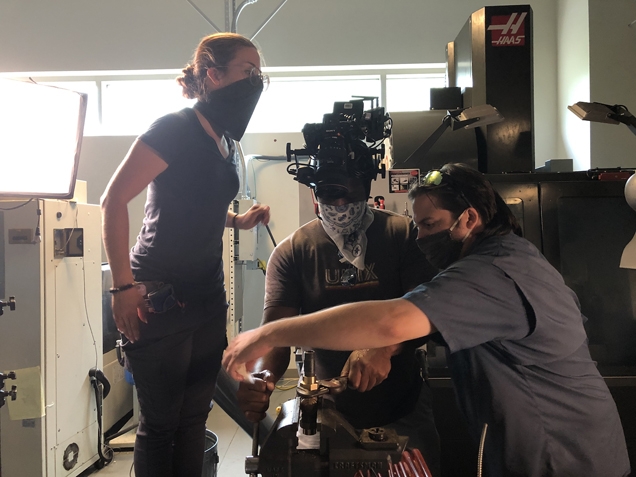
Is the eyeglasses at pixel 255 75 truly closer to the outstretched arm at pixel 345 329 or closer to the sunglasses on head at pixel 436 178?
the sunglasses on head at pixel 436 178

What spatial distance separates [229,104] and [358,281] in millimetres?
670

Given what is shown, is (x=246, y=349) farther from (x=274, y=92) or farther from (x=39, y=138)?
(x=274, y=92)

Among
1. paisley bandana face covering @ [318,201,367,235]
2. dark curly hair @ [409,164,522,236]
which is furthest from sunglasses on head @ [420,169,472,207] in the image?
paisley bandana face covering @ [318,201,367,235]

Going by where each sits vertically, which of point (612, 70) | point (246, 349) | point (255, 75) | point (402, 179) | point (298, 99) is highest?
point (298, 99)

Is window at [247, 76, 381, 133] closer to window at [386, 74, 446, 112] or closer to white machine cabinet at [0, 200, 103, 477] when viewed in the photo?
window at [386, 74, 446, 112]

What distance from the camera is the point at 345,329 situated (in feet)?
2.80

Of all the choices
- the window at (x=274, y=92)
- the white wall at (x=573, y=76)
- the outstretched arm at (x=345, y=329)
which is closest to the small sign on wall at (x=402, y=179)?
the outstretched arm at (x=345, y=329)

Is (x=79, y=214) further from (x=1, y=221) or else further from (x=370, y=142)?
(x=370, y=142)

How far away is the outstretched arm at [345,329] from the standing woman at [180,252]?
0.45 meters

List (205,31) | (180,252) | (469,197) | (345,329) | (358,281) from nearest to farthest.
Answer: (345,329), (469,197), (180,252), (358,281), (205,31)

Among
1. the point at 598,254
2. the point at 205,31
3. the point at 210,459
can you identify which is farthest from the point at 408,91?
the point at 210,459

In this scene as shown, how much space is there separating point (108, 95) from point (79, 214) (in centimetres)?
207

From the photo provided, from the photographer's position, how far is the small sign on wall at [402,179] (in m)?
1.81

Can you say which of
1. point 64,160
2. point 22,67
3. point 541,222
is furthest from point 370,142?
point 22,67
